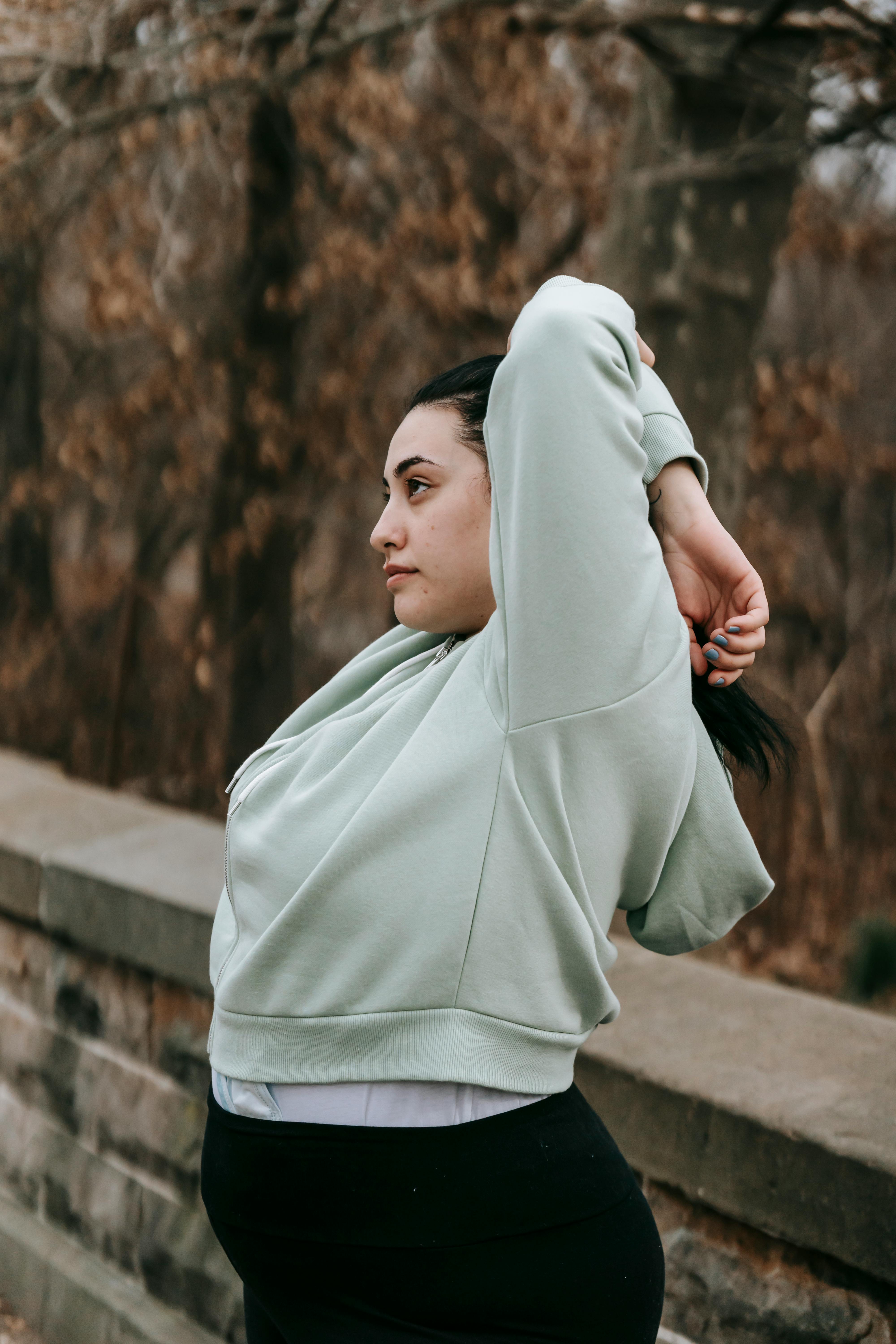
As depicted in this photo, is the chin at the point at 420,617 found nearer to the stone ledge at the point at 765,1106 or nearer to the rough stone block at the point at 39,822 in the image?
the stone ledge at the point at 765,1106

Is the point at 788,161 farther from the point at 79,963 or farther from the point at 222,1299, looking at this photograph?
the point at 222,1299

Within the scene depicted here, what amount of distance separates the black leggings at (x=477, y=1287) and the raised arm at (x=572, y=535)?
1.93 ft

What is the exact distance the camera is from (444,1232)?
138 cm

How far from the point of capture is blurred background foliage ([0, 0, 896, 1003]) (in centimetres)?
469

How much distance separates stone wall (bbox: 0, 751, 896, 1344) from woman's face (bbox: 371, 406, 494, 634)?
884 millimetres

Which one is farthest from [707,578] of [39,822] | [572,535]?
[39,822]

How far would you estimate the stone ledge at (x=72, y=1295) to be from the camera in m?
2.66

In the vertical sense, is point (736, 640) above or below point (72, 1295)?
above

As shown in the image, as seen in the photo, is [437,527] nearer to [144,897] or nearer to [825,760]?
[144,897]

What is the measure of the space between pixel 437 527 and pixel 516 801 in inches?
13.7

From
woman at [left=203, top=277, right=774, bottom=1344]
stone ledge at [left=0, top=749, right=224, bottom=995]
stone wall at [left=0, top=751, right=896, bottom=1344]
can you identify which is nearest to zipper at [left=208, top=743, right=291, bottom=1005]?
woman at [left=203, top=277, right=774, bottom=1344]

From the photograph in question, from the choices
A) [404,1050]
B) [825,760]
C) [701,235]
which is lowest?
[825,760]

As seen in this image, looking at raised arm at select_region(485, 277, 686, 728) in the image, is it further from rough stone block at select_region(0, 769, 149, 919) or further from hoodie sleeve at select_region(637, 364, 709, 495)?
rough stone block at select_region(0, 769, 149, 919)

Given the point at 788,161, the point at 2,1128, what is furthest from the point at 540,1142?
the point at 788,161
